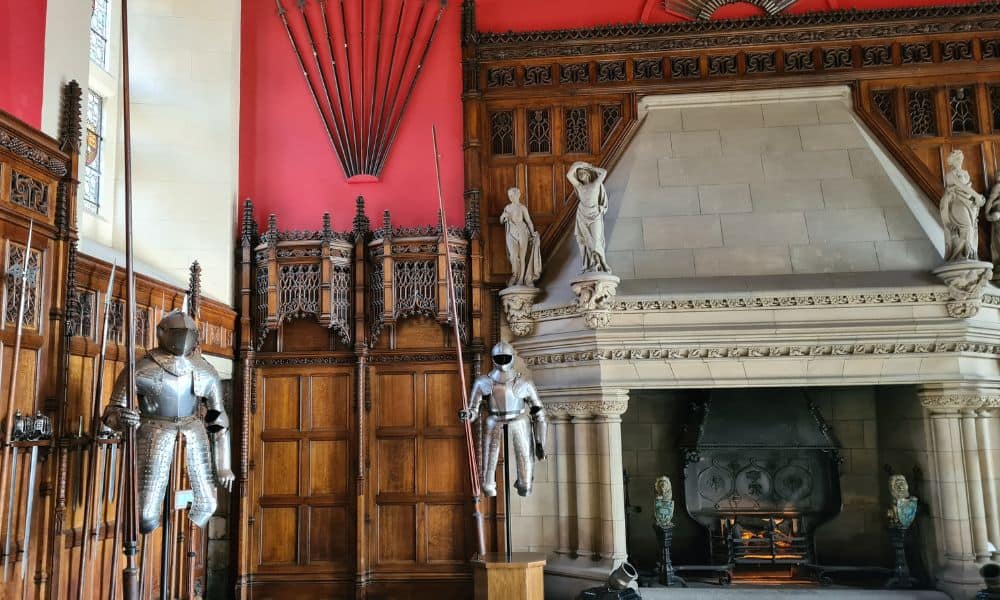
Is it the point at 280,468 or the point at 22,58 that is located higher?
the point at 22,58

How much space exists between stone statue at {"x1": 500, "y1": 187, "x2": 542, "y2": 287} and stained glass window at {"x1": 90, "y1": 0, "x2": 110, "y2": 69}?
3.72 metres

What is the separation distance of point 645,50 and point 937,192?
10.1 feet

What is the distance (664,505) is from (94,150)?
227 inches

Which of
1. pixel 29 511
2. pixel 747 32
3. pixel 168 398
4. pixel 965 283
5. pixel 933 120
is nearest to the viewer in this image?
pixel 29 511

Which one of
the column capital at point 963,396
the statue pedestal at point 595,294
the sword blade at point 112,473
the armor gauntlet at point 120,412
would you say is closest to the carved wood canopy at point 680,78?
the statue pedestal at point 595,294

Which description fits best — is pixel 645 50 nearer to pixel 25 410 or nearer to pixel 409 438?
pixel 409 438

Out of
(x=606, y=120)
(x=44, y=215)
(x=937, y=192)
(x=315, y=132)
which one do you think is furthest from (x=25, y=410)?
(x=937, y=192)

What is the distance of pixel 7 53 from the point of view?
14.3ft

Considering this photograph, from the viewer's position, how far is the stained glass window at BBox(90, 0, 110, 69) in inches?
266

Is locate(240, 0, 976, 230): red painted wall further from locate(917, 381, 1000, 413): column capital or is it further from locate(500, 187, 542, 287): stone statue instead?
locate(917, 381, 1000, 413): column capital

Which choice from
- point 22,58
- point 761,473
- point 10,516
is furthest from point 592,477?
point 22,58

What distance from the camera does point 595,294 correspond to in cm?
655

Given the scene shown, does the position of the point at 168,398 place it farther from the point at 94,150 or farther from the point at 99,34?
the point at 99,34

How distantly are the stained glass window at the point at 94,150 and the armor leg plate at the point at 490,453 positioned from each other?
382 cm
